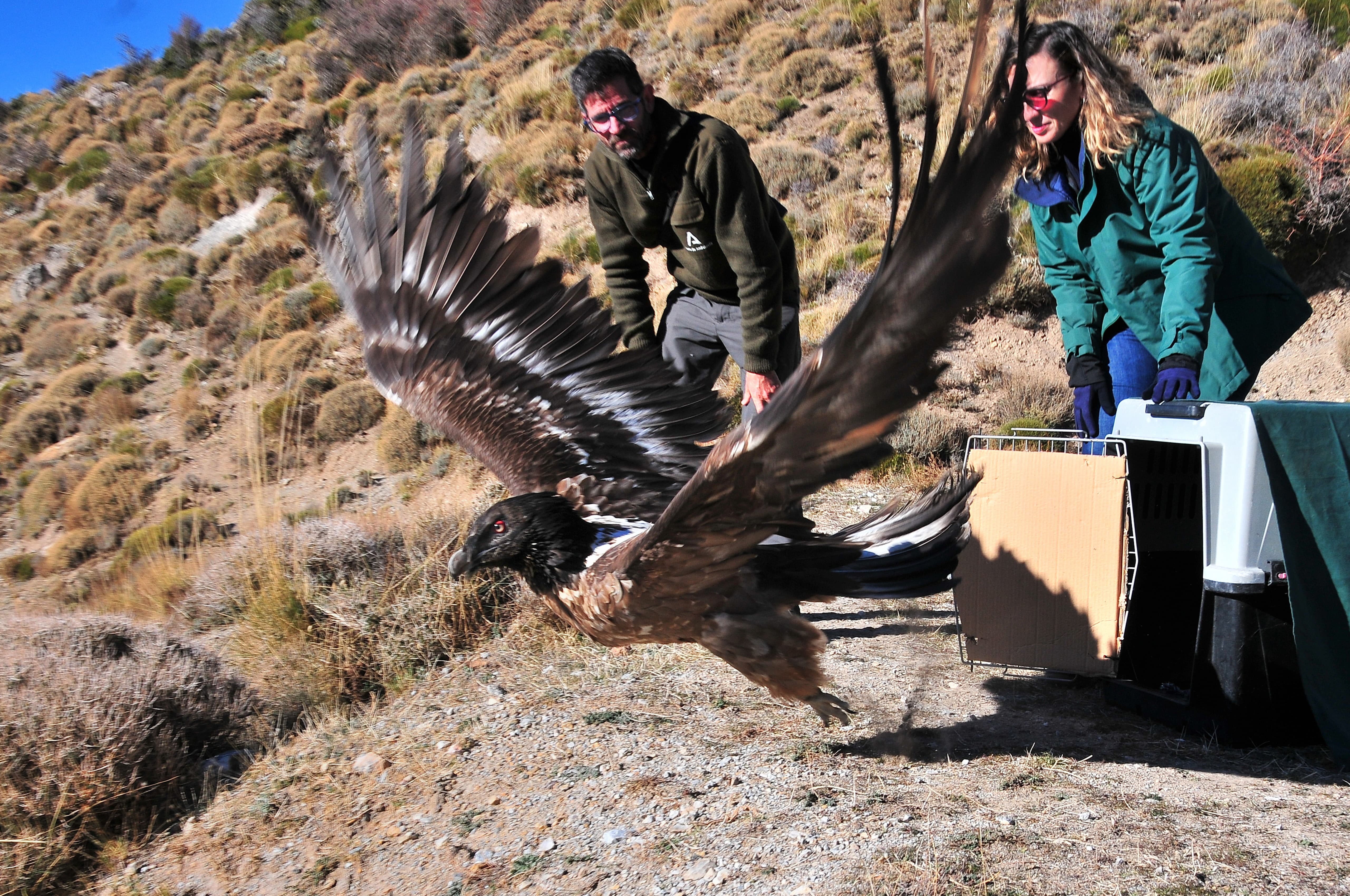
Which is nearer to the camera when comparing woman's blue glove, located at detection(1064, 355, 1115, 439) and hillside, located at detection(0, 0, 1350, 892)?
woman's blue glove, located at detection(1064, 355, 1115, 439)

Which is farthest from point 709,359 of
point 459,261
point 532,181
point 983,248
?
point 532,181

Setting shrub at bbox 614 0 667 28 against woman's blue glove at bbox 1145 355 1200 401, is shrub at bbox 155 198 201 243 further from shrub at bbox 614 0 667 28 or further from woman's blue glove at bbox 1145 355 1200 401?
woman's blue glove at bbox 1145 355 1200 401

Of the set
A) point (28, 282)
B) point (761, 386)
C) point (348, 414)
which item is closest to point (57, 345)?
point (28, 282)

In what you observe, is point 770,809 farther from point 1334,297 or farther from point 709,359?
point 1334,297

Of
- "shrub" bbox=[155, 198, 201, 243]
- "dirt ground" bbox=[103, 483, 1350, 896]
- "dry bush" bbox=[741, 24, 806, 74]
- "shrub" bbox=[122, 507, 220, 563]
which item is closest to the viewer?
"dirt ground" bbox=[103, 483, 1350, 896]

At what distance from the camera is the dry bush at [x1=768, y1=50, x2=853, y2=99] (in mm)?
19406

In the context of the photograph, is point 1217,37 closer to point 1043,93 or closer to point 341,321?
point 1043,93

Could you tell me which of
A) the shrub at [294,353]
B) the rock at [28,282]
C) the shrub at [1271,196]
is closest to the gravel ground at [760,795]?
the shrub at [1271,196]

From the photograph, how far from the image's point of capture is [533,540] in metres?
3.37

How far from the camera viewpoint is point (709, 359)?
392 centimetres

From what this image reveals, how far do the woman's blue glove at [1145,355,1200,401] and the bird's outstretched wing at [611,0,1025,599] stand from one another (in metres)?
1.20

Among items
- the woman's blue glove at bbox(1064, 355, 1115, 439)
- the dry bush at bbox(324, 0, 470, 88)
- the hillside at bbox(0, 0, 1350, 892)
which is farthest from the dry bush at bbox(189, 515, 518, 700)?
the dry bush at bbox(324, 0, 470, 88)

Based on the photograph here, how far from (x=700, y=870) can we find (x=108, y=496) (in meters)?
20.4

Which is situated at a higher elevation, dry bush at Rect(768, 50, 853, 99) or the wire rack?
dry bush at Rect(768, 50, 853, 99)
